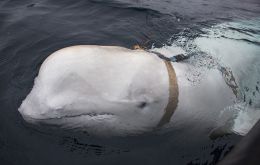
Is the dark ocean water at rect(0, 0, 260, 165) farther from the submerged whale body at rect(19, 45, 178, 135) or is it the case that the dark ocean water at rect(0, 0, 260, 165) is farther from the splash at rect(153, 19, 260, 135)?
the submerged whale body at rect(19, 45, 178, 135)

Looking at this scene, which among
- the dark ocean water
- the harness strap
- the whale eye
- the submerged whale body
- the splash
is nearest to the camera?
the submerged whale body

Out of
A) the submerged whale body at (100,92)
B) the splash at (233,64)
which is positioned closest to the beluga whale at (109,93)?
the submerged whale body at (100,92)

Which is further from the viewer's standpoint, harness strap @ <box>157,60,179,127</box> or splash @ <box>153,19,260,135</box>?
splash @ <box>153,19,260,135</box>

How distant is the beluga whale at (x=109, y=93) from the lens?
3213 mm

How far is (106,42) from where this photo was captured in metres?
6.05

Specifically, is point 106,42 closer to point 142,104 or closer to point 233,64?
point 233,64

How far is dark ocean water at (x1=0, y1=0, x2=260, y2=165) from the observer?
3.77 metres

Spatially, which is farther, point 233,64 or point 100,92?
point 233,64

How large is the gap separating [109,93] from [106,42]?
9.43 ft

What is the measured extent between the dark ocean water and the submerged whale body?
24 centimetres

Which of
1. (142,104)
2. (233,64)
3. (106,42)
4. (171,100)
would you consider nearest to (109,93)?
(142,104)

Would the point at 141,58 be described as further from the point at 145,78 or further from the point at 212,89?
the point at 212,89

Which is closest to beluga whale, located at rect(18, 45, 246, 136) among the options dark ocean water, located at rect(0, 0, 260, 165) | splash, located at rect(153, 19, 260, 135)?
dark ocean water, located at rect(0, 0, 260, 165)

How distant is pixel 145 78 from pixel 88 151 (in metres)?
0.95
